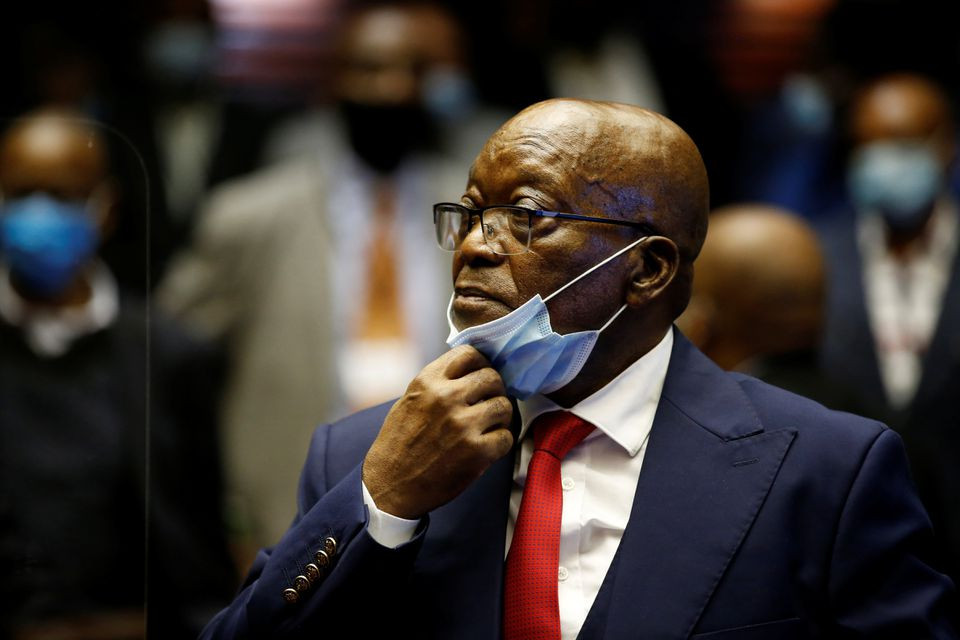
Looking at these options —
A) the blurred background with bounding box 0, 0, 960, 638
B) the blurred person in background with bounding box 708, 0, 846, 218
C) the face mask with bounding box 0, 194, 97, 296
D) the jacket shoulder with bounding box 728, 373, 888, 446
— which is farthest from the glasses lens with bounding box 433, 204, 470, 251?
the blurred person in background with bounding box 708, 0, 846, 218

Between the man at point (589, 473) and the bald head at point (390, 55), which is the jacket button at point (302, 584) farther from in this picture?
the bald head at point (390, 55)

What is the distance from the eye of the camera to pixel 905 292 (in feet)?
17.8

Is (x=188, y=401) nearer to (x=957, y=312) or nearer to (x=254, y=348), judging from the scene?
(x=254, y=348)

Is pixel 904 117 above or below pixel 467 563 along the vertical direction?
above

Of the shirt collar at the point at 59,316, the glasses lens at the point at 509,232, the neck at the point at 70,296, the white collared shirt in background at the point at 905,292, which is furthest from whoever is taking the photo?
the white collared shirt in background at the point at 905,292

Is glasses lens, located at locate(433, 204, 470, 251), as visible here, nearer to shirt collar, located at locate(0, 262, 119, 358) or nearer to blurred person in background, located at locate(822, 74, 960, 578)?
shirt collar, located at locate(0, 262, 119, 358)

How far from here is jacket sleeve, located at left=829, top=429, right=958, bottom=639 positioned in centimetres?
244

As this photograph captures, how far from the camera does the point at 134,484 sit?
343 centimetres

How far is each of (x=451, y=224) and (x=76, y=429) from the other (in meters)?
1.23

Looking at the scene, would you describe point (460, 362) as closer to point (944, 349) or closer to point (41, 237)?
point (41, 237)

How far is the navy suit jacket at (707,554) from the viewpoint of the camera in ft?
8.10

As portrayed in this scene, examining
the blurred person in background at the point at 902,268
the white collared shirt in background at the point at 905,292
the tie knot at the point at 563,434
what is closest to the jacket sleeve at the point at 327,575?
the tie knot at the point at 563,434

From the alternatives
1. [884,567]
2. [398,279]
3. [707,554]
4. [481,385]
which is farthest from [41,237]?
[884,567]

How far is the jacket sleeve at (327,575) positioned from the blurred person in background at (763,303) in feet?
5.82
